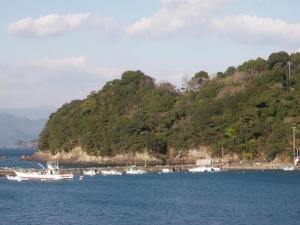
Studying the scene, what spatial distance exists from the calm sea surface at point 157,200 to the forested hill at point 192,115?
25.7m

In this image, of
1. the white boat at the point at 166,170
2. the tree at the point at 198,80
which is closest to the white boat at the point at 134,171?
the white boat at the point at 166,170

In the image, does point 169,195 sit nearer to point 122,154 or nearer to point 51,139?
point 122,154

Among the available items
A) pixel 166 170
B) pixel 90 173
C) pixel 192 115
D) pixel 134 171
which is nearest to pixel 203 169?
pixel 166 170

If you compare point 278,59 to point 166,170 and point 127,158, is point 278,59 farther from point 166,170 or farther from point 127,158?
point 166,170

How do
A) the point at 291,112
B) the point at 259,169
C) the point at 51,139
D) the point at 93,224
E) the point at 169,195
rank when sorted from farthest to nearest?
the point at 51,139
the point at 291,112
the point at 259,169
the point at 169,195
the point at 93,224

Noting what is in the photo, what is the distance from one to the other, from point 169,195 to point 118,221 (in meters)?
22.2

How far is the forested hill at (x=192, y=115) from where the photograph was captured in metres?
136

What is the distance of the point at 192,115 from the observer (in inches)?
5935

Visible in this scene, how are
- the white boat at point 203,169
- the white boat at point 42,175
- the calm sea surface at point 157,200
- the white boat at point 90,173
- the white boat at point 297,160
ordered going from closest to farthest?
the calm sea surface at point 157,200 < the white boat at point 42,175 < the white boat at point 90,173 < the white boat at point 203,169 < the white boat at point 297,160

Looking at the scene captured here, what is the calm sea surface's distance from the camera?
204 feet

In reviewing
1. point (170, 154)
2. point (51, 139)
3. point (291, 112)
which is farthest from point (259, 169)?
point (51, 139)

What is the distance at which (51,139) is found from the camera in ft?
591

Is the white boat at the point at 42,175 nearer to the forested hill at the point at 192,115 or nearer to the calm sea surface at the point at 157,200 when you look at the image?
the calm sea surface at the point at 157,200

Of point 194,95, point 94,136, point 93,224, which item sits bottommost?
point 93,224
